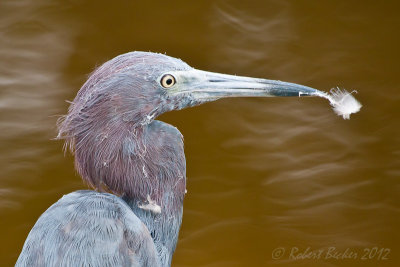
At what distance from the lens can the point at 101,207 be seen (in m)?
2.90

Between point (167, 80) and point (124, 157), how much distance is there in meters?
0.36

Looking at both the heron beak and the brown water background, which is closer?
the heron beak

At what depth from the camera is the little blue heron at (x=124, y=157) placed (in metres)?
2.83

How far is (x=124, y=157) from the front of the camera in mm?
2932

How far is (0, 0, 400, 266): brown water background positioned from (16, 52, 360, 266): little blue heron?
1.73m

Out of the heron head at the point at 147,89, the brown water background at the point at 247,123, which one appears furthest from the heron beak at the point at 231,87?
the brown water background at the point at 247,123

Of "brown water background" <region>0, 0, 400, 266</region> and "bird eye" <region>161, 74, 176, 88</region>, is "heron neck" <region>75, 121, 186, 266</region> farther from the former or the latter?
"brown water background" <region>0, 0, 400, 266</region>

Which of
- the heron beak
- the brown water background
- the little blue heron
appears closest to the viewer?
the little blue heron

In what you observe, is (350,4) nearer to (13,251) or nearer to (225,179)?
(225,179)

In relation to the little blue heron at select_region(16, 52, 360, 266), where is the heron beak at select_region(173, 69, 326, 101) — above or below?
above

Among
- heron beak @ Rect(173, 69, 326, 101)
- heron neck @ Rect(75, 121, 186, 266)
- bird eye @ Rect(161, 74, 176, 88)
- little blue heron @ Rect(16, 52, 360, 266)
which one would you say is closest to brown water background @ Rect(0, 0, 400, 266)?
heron neck @ Rect(75, 121, 186, 266)

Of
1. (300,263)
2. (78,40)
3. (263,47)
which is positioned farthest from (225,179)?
(78,40)

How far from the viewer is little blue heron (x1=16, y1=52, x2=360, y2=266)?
9.27ft

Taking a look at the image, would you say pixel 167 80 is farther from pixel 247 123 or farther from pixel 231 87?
pixel 247 123
